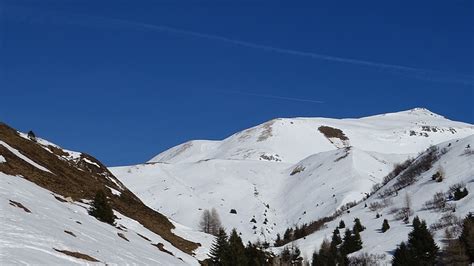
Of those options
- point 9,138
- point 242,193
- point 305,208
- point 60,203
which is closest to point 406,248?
point 60,203

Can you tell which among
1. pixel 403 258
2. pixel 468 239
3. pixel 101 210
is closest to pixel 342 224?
pixel 403 258

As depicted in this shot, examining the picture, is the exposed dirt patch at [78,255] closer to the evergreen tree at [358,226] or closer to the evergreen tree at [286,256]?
the evergreen tree at [286,256]

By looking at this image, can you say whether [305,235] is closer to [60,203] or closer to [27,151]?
[27,151]

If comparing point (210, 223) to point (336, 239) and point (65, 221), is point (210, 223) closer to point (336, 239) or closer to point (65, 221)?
point (336, 239)

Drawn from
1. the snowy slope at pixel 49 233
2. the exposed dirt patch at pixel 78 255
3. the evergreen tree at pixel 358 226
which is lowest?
the exposed dirt patch at pixel 78 255

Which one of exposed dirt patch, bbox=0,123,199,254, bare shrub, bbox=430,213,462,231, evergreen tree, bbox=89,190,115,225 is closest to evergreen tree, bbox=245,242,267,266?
exposed dirt patch, bbox=0,123,199,254

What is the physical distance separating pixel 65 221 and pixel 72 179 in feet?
93.5

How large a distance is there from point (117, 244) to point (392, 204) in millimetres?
74688

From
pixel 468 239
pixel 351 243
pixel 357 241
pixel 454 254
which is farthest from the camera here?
pixel 357 241

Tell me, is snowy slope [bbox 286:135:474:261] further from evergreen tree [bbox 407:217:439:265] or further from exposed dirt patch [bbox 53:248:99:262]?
exposed dirt patch [bbox 53:248:99:262]

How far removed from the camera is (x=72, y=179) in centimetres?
6356

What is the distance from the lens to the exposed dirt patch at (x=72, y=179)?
50.9 m

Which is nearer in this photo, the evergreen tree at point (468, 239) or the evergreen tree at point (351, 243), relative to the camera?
the evergreen tree at point (468, 239)

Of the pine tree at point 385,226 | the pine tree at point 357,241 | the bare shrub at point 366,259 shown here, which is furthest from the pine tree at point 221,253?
the pine tree at point 385,226
